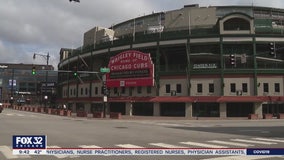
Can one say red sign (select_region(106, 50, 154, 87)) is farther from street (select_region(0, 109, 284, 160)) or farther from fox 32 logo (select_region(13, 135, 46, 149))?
fox 32 logo (select_region(13, 135, 46, 149))

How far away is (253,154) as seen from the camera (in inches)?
513

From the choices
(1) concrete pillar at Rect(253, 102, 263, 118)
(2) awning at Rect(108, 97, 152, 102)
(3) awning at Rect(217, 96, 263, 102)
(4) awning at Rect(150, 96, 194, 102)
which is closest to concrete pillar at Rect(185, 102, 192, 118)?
(4) awning at Rect(150, 96, 194, 102)

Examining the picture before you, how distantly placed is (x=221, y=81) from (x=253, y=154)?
44137 mm

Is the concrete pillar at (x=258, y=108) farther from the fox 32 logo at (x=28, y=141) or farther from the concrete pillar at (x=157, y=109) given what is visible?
the fox 32 logo at (x=28, y=141)

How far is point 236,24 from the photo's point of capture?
59.5m

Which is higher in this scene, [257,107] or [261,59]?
[261,59]

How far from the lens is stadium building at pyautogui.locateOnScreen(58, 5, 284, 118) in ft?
185

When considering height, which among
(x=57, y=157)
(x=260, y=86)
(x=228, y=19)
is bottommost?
(x=57, y=157)

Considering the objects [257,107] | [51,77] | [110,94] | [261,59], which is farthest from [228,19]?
[51,77]

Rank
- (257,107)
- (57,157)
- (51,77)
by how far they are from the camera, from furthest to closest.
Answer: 1. (51,77)
2. (257,107)
3. (57,157)

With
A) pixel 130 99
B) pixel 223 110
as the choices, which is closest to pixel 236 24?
pixel 223 110

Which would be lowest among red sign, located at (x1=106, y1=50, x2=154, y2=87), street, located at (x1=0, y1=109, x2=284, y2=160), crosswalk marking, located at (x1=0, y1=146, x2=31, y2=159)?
street, located at (x1=0, y1=109, x2=284, y2=160)

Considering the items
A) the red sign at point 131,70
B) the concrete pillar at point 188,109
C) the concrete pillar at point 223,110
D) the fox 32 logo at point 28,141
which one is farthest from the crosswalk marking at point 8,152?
the concrete pillar at point 223,110

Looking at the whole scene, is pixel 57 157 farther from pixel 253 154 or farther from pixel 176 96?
pixel 176 96
